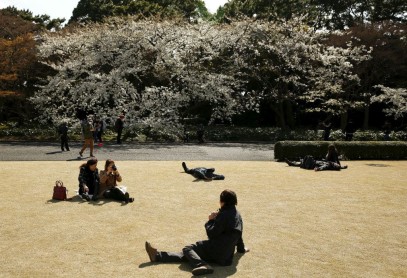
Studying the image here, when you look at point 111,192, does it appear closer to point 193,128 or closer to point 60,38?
point 193,128

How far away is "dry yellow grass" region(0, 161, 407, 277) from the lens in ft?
18.3

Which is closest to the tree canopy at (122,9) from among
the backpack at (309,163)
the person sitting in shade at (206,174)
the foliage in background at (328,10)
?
the foliage in background at (328,10)

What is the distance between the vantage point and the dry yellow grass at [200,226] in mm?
5582

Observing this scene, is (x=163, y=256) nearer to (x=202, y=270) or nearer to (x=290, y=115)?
(x=202, y=270)

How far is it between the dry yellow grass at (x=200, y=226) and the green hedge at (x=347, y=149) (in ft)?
18.7

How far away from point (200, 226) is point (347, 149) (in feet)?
47.2

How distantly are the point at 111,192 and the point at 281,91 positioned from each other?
987 inches

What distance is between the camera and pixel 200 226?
762cm

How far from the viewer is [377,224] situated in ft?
26.1

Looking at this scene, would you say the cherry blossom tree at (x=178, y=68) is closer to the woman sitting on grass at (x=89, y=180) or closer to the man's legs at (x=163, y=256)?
the woman sitting on grass at (x=89, y=180)

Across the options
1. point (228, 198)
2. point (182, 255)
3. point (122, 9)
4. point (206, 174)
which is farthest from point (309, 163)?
point (122, 9)

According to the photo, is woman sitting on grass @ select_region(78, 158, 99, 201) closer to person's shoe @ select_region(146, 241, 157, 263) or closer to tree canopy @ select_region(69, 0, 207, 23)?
person's shoe @ select_region(146, 241, 157, 263)

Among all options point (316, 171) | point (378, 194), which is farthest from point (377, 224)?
point (316, 171)

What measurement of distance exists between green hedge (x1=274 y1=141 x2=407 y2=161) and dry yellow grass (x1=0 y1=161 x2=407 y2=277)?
224 inches
